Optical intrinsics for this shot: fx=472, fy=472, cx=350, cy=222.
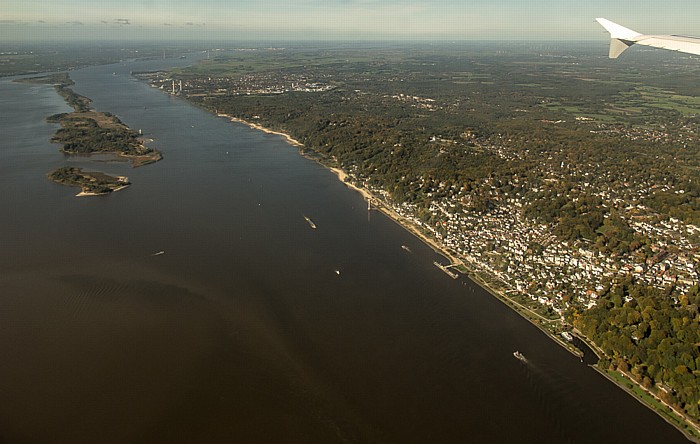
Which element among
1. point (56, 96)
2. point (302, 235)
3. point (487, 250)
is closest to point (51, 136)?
point (56, 96)

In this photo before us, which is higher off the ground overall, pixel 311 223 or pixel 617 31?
pixel 617 31

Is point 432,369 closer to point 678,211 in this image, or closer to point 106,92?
point 678,211

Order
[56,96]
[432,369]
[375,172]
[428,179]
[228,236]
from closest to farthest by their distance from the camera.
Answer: [432,369]
[228,236]
[428,179]
[375,172]
[56,96]

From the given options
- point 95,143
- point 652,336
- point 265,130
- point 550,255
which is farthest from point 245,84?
point 652,336

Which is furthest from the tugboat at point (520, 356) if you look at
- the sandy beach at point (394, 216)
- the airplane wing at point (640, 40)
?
the airplane wing at point (640, 40)

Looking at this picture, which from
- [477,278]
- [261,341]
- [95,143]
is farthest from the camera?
[95,143]

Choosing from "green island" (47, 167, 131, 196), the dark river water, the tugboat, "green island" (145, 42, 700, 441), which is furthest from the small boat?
"green island" (47, 167, 131, 196)

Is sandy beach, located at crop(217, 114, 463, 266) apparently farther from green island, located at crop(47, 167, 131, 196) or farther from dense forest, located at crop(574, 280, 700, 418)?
green island, located at crop(47, 167, 131, 196)

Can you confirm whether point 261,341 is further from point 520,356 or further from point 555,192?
point 555,192
